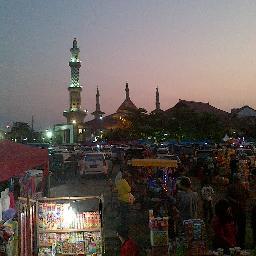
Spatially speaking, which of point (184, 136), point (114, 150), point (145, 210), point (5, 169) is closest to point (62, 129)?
point (184, 136)

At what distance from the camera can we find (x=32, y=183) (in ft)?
27.7

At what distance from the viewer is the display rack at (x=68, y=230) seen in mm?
7648

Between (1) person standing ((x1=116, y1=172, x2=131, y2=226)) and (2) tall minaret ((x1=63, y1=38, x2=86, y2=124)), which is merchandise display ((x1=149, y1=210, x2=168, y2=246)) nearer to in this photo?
(1) person standing ((x1=116, y1=172, x2=131, y2=226))

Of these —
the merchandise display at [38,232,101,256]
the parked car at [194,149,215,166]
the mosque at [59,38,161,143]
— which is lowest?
the merchandise display at [38,232,101,256]

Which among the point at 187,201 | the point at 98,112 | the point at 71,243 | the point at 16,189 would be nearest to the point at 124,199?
the point at 187,201

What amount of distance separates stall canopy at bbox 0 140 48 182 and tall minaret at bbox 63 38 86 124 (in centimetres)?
10019

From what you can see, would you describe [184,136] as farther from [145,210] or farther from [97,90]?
[97,90]

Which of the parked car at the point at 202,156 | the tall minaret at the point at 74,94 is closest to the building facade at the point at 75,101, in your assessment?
the tall minaret at the point at 74,94

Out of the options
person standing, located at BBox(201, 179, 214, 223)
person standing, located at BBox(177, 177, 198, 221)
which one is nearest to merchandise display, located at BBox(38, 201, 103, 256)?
person standing, located at BBox(177, 177, 198, 221)

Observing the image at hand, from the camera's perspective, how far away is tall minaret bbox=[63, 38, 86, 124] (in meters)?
109

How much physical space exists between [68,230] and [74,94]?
4149 inches

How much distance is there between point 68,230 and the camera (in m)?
7.65

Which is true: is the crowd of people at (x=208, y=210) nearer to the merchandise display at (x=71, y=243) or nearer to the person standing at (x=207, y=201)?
the person standing at (x=207, y=201)

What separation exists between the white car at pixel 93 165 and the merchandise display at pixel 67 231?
15.3 m
